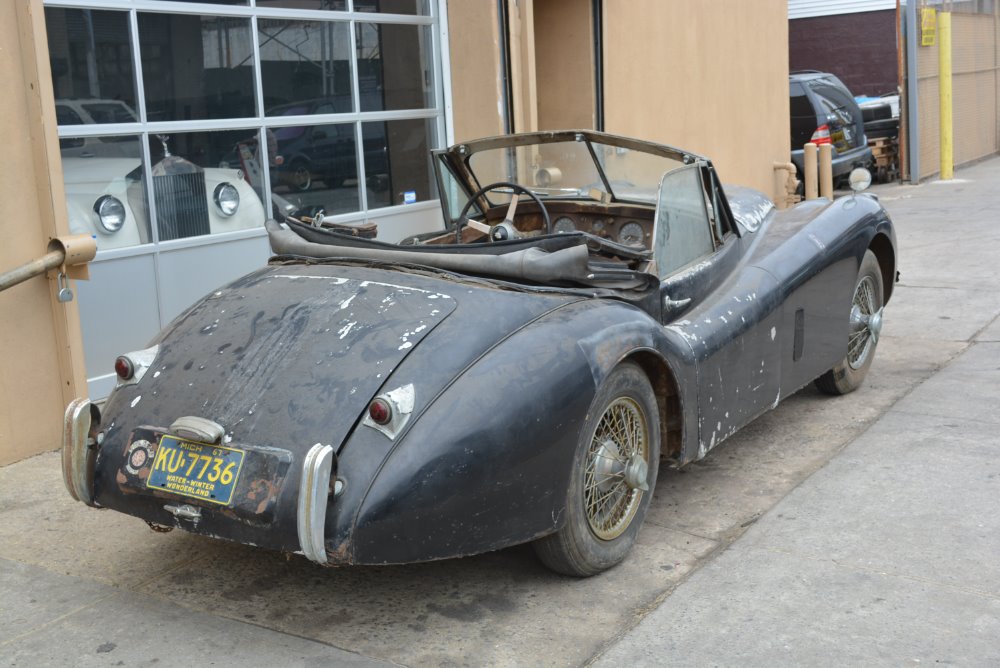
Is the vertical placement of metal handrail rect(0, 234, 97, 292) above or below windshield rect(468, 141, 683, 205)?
below

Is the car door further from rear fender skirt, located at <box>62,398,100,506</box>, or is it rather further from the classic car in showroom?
the classic car in showroom

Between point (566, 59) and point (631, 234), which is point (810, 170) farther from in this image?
point (631, 234)

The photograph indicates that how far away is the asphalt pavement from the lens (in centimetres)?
368

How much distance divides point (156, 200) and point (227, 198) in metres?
0.57

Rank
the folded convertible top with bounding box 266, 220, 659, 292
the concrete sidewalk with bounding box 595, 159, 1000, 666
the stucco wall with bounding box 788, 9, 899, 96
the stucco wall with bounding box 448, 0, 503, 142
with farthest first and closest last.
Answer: the stucco wall with bounding box 788, 9, 899, 96, the stucco wall with bounding box 448, 0, 503, 142, the folded convertible top with bounding box 266, 220, 659, 292, the concrete sidewalk with bounding box 595, 159, 1000, 666

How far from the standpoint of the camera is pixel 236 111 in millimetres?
7453

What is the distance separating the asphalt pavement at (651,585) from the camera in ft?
12.1

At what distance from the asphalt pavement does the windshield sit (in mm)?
1407

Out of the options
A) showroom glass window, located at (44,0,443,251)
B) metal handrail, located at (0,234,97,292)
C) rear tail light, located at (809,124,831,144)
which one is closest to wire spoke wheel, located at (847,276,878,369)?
showroom glass window, located at (44,0,443,251)

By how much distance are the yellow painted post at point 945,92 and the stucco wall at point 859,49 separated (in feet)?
9.00

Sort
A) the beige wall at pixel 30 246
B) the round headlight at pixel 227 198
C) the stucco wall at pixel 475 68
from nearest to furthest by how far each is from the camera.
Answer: the beige wall at pixel 30 246, the round headlight at pixel 227 198, the stucco wall at pixel 475 68

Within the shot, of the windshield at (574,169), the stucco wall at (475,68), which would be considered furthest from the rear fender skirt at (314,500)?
the stucco wall at (475,68)

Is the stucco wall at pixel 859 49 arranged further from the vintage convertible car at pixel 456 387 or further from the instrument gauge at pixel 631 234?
the vintage convertible car at pixel 456 387

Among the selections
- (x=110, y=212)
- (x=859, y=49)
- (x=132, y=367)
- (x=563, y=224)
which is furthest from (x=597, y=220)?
(x=859, y=49)
